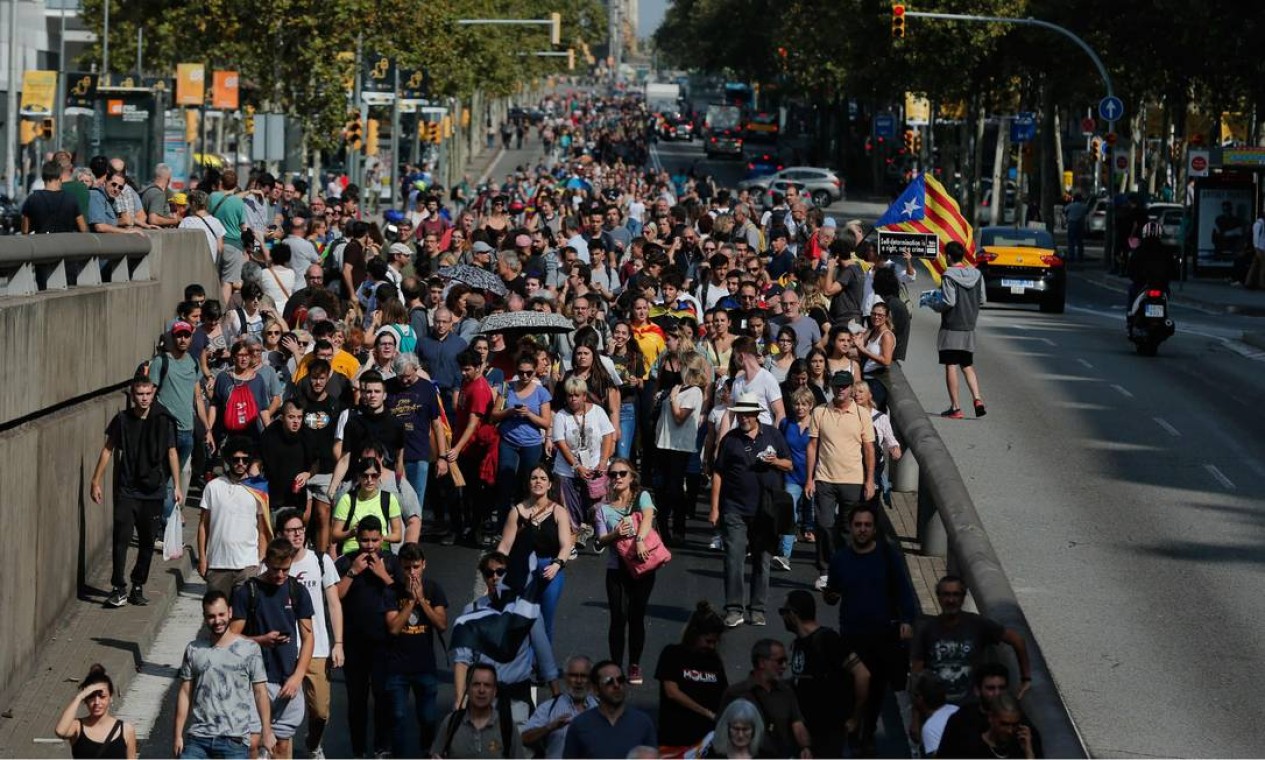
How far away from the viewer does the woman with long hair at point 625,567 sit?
44.6ft

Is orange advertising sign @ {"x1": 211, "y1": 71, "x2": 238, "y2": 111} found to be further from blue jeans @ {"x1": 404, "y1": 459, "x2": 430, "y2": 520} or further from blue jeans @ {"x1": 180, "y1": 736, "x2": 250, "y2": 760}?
blue jeans @ {"x1": 180, "y1": 736, "x2": 250, "y2": 760}

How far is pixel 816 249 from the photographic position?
27062 millimetres

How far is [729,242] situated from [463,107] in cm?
7751

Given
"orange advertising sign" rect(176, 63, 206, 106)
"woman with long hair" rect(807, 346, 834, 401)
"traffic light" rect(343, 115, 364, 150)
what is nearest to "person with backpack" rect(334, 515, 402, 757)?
"woman with long hair" rect(807, 346, 834, 401)

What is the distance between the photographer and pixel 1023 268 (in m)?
41.2

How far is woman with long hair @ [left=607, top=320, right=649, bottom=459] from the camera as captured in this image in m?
18.7

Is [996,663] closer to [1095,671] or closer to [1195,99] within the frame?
[1095,671]

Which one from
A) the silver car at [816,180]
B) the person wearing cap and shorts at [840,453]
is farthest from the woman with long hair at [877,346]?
the silver car at [816,180]

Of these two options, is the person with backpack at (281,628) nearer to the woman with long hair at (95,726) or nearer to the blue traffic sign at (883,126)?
the woman with long hair at (95,726)

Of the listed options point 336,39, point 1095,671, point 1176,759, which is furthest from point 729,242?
point 336,39

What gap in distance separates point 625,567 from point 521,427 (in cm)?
369

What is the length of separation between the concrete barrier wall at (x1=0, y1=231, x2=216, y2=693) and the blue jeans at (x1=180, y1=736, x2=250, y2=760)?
2.68m

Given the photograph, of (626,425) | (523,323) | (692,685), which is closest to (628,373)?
(626,425)

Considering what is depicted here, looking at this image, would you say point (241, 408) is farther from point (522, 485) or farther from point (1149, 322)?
point (1149, 322)
